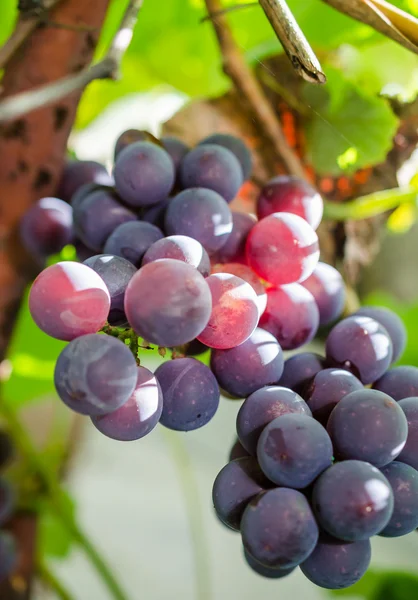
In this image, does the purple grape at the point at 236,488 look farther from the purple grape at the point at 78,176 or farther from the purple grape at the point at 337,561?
the purple grape at the point at 78,176

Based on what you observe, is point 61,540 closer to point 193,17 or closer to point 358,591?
point 358,591

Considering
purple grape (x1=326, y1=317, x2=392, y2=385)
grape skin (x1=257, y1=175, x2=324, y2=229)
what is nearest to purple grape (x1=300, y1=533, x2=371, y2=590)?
purple grape (x1=326, y1=317, x2=392, y2=385)

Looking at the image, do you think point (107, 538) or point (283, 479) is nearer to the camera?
point (283, 479)

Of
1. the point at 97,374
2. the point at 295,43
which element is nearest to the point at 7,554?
the point at 97,374

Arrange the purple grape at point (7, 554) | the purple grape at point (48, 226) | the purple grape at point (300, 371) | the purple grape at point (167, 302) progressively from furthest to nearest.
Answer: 1. the purple grape at point (7, 554)
2. the purple grape at point (48, 226)
3. the purple grape at point (300, 371)
4. the purple grape at point (167, 302)

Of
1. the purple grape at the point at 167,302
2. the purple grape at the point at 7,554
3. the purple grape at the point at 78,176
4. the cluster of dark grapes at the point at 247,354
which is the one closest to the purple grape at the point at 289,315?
the cluster of dark grapes at the point at 247,354

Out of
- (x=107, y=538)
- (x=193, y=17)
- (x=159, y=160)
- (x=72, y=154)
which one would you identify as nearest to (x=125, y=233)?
(x=159, y=160)

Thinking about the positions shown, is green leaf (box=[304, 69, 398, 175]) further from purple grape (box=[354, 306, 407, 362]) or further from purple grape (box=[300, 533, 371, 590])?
purple grape (box=[300, 533, 371, 590])
